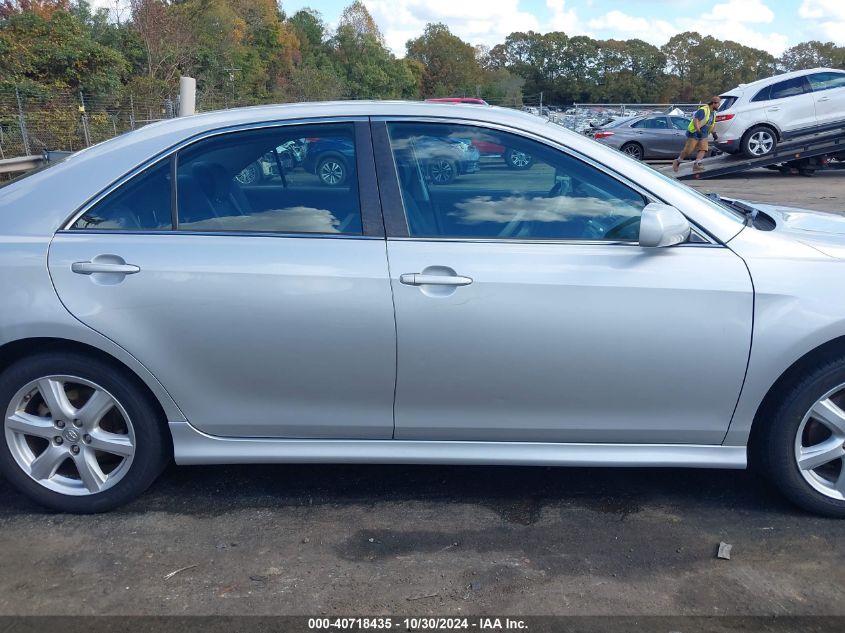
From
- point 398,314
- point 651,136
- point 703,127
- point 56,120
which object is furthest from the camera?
point 651,136

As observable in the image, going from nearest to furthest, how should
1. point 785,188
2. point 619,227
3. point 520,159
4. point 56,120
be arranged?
point 619,227 < point 520,159 < point 785,188 < point 56,120

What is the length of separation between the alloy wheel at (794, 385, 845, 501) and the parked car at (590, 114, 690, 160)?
65.9 feet

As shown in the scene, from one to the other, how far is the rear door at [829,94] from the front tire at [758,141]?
3.24 feet

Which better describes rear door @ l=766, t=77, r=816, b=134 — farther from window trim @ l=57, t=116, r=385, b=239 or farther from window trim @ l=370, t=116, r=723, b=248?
window trim @ l=57, t=116, r=385, b=239

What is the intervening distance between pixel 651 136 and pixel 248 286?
2126cm

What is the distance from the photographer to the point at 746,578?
2.85m

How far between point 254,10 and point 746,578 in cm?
5519

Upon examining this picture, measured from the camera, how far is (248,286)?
3.04m

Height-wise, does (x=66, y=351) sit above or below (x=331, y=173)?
below

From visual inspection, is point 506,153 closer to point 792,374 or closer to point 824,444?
point 792,374

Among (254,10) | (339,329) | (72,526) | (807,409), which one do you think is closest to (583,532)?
(807,409)

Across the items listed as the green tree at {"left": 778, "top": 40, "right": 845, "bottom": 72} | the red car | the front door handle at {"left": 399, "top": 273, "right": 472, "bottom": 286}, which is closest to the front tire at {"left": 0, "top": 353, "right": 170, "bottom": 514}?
the front door handle at {"left": 399, "top": 273, "right": 472, "bottom": 286}

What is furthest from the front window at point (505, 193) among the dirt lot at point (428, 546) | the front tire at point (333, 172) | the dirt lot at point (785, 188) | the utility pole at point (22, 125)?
the utility pole at point (22, 125)

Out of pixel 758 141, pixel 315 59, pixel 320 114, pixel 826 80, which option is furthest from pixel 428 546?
pixel 315 59
